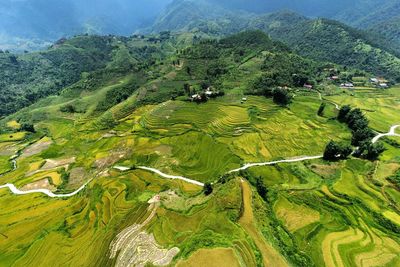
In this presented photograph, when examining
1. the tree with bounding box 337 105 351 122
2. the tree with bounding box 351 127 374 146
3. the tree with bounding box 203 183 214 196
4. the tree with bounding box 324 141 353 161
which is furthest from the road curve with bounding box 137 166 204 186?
the tree with bounding box 337 105 351 122

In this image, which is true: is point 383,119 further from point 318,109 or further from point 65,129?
point 65,129

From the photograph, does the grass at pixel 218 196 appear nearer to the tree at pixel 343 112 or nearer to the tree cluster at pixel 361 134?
the tree cluster at pixel 361 134

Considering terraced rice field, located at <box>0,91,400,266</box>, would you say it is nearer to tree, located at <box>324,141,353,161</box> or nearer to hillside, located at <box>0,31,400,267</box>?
hillside, located at <box>0,31,400,267</box>

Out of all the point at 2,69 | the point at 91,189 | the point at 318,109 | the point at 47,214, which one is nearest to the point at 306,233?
the point at 91,189

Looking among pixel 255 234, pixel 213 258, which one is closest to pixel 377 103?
pixel 255 234

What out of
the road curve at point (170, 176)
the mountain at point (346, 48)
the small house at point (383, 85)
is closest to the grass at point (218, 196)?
the road curve at point (170, 176)

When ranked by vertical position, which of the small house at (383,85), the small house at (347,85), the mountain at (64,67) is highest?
the small house at (347,85)
